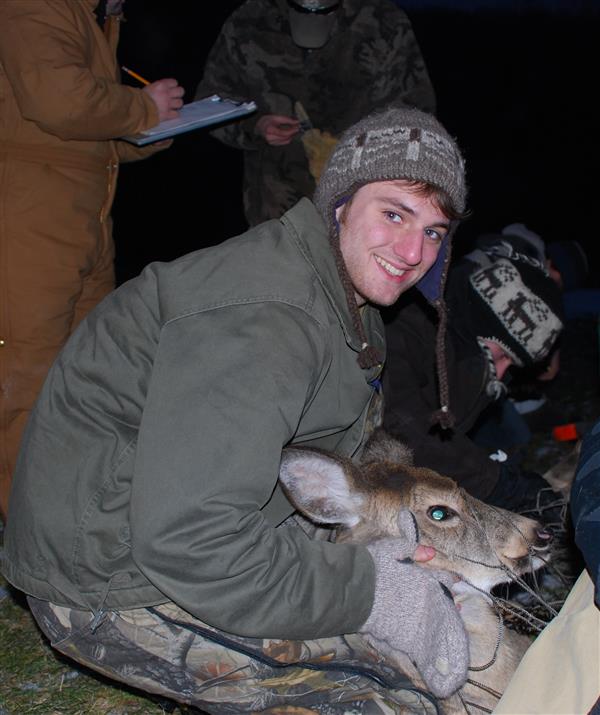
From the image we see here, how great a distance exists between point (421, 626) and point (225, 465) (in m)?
0.76

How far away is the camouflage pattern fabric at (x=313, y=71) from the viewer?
4914 mm

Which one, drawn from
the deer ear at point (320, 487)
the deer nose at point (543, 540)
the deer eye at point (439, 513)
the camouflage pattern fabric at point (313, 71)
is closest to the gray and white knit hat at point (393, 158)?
the deer ear at point (320, 487)

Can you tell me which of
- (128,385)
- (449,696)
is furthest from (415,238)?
(449,696)

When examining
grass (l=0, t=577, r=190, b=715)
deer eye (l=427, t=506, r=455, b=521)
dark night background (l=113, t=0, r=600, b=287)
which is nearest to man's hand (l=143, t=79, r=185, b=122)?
deer eye (l=427, t=506, r=455, b=521)

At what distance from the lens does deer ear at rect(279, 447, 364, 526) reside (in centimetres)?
255

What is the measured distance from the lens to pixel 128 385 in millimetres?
2320

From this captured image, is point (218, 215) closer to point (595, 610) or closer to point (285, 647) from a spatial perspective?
point (285, 647)

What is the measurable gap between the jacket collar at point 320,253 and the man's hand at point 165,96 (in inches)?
69.5

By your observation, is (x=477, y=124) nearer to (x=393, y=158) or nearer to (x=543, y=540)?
(x=543, y=540)

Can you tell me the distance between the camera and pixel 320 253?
96.0 inches

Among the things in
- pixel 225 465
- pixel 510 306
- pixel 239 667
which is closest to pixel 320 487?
pixel 239 667

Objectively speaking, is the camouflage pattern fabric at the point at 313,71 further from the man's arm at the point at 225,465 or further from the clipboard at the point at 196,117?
the man's arm at the point at 225,465

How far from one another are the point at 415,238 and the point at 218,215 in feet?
20.8

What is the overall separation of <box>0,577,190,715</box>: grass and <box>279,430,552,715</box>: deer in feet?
2.98
